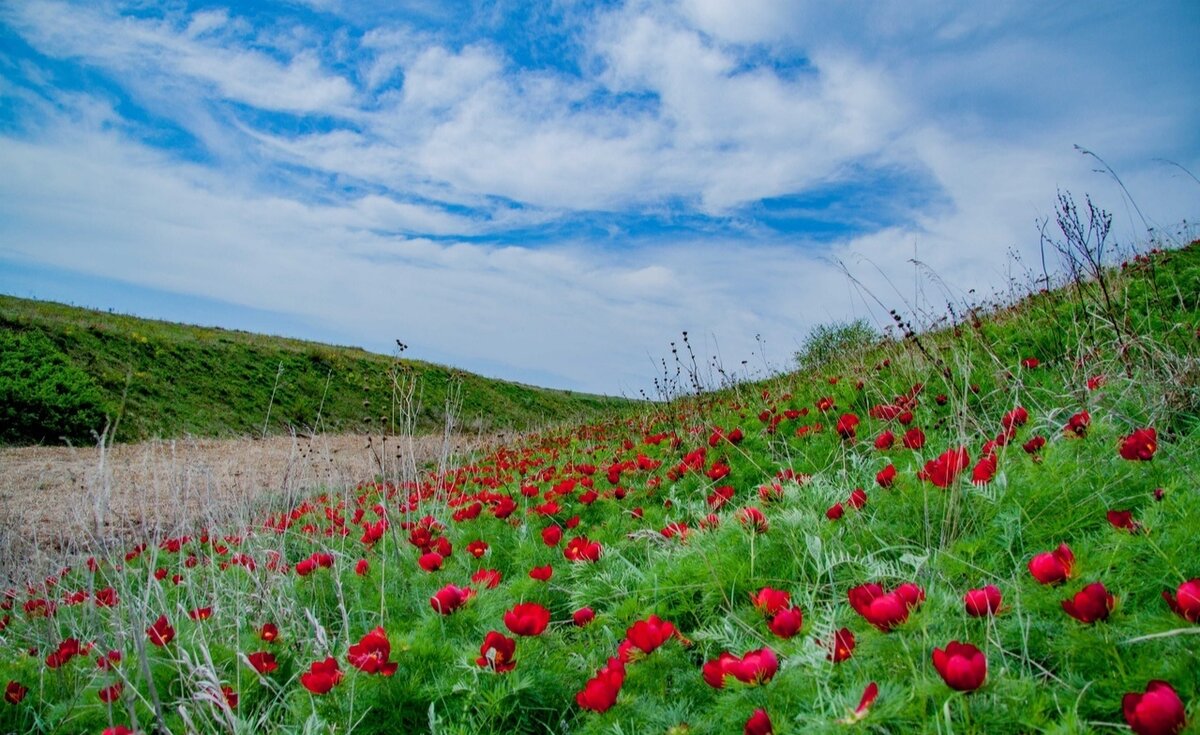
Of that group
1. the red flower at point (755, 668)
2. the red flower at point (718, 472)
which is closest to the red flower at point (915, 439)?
the red flower at point (718, 472)

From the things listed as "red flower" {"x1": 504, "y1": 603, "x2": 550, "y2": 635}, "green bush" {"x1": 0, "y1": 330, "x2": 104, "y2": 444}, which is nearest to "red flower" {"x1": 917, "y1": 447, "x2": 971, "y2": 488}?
"red flower" {"x1": 504, "y1": 603, "x2": 550, "y2": 635}

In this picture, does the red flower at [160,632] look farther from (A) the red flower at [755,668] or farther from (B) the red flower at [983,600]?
(B) the red flower at [983,600]

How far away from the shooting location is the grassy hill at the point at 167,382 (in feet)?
53.8

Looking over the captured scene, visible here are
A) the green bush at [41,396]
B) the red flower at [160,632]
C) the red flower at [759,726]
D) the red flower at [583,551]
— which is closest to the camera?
the red flower at [759,726]

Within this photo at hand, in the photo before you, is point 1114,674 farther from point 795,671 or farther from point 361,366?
point 361,366

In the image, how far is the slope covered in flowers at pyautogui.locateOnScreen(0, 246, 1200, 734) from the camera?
1.56 metres

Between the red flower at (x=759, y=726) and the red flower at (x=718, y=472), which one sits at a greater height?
the red flower at (x=718, y=472)

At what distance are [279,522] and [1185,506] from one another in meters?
5.90

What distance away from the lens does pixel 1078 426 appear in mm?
3033

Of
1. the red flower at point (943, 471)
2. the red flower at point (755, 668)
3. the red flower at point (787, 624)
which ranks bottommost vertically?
the red flower at point (755, 668)

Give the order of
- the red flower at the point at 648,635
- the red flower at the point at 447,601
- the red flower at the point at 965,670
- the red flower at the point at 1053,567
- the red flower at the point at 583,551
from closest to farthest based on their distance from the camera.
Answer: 1. the red flower at the point at 965,670
2. the red flower at the point at 1053,567
3. the red flower at the point at 648,635
4. the red flower at the point at 447,601
5. the red flower at the point at 583,551

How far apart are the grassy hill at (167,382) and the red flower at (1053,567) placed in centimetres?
997

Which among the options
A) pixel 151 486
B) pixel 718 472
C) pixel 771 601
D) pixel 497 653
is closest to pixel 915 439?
pixel 718 472

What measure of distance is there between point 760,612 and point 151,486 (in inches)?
484
